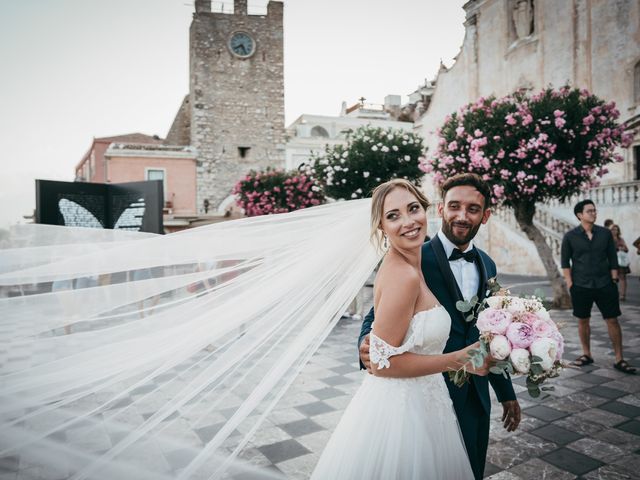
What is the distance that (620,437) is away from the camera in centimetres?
370

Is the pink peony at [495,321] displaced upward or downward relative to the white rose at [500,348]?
upward

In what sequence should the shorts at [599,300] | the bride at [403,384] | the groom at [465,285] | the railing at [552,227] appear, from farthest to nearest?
the railing at [552,227] < the shorts at [599,300] < the groom at [465,285] < the bride at [403,384]

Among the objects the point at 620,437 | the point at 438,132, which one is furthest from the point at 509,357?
the point at 438,132

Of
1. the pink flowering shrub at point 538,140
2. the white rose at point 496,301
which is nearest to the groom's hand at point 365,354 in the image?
the white rose at point 496,301

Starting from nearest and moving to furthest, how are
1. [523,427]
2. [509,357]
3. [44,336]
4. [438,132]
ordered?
[509,357], [44,336], [523,427], [438,132]

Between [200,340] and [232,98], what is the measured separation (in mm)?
30319

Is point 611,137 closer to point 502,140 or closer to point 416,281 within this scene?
point 502,140

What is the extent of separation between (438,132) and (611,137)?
3.24 metres

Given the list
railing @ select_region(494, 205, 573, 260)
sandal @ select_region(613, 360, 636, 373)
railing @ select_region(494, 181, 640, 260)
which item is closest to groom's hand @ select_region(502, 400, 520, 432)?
sandal @ select_region(613, 360, 636, 373)

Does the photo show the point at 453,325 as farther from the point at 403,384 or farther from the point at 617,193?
the point at 617,193

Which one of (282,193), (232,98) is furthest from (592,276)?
(232,98)

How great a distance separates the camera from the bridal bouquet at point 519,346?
189cm

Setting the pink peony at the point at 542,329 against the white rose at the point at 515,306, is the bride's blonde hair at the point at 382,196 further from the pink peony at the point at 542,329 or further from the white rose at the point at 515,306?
the pink peony at the point at 542,329

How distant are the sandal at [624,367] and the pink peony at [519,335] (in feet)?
14.3
